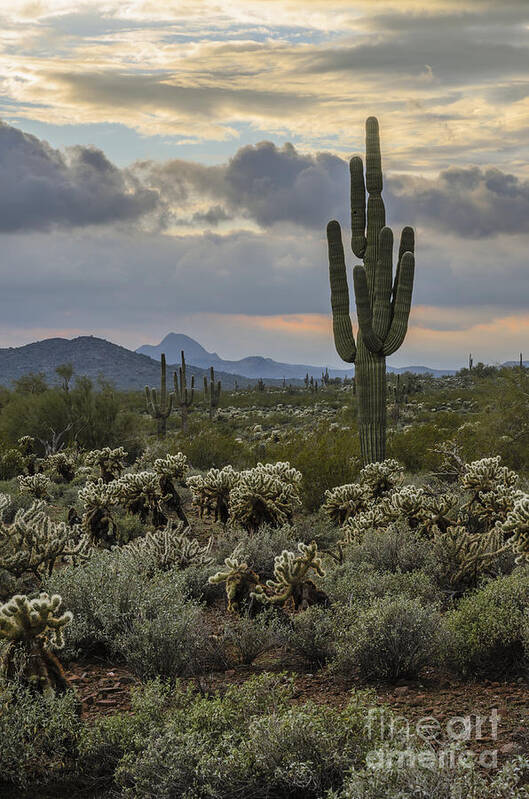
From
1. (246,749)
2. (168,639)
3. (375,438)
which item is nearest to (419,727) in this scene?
(246,749)

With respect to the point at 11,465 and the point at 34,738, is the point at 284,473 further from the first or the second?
the point at 11,465

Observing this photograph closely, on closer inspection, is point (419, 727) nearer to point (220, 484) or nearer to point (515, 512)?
point (515, 512)

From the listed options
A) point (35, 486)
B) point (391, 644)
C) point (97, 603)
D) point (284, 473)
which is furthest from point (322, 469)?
point (391, 644)

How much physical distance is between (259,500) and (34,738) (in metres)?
5.33

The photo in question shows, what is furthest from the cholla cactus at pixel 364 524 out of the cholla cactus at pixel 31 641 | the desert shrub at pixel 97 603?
the cholla cactus at pixel 31 641

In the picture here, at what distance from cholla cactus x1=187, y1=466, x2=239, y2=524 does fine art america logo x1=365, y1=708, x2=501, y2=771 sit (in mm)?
5926

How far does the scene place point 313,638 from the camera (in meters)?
5.79

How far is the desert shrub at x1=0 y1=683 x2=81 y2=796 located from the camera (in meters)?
4.14

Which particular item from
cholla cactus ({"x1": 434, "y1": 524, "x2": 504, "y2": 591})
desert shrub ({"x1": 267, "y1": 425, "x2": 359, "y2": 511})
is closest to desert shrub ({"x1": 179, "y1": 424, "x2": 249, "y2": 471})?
desert shrub ({"x1": 267, "y1": 425, "x2": 359, "y2": 511})

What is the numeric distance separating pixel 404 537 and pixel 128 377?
19290 cm

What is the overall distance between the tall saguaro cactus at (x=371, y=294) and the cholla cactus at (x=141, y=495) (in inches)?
207

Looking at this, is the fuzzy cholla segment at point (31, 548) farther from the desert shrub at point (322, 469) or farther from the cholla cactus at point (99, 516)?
the desert shrub at point (322, 469)

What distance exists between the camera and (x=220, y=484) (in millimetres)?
10234

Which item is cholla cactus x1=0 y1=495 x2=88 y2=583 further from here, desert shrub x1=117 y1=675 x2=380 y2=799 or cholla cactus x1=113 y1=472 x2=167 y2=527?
desert shrub x1=117 y1=675 x2=380 y2=799
